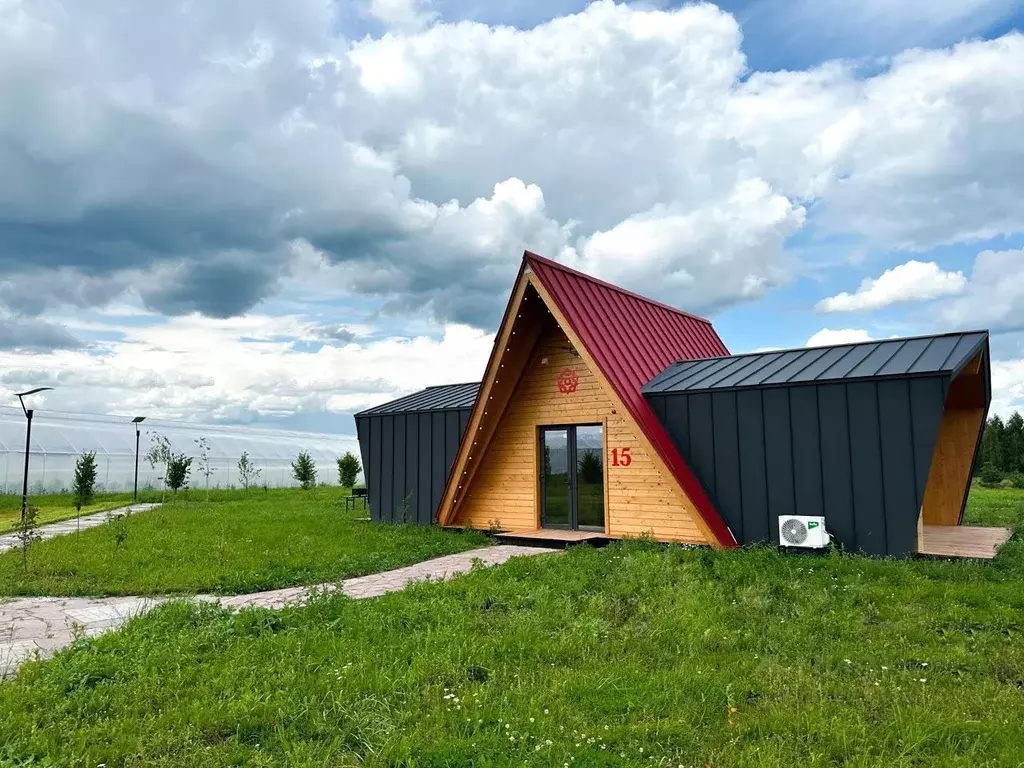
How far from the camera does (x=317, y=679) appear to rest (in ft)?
15.9

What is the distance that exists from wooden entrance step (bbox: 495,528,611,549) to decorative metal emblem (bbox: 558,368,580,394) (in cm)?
242

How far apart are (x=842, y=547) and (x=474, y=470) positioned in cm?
646

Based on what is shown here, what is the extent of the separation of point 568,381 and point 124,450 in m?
22.8

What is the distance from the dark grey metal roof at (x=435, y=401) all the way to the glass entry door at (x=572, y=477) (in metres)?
2.01

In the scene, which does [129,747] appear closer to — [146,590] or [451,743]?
[451,743]

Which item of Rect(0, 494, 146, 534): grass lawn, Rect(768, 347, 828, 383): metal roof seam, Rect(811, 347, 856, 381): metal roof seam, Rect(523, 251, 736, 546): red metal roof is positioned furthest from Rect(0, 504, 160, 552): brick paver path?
Rect(811, 347, 856, 381): metal roof seam

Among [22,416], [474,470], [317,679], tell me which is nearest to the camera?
[317,679]

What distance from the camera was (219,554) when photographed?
10.8 meters

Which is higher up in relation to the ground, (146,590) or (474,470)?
(474,470)

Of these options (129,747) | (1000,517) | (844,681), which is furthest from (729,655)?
(1000,517)

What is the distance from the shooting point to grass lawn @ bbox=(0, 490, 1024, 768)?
155 inches

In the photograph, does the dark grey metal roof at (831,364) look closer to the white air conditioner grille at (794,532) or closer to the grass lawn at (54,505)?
the white air conditioner grille at (794,532)

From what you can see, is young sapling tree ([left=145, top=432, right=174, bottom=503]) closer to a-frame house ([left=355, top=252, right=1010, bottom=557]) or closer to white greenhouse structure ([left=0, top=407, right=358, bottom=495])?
white greenhouse structure ([left=0, top=407, right=358, bottom=495])

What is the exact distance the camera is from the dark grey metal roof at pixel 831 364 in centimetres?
909
